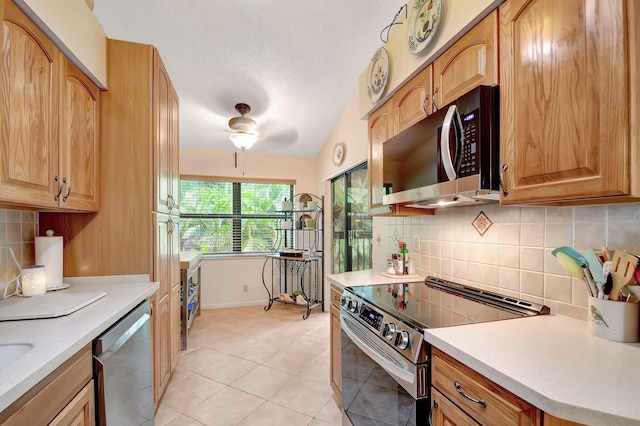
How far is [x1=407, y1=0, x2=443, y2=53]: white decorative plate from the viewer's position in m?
1.39

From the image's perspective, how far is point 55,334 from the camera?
3.16ft

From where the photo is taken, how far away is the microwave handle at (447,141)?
1179 millimetres

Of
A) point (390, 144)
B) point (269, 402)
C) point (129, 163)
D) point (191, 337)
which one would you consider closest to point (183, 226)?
point (191, 337)

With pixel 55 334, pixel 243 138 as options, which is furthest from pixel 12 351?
pixel 243 138

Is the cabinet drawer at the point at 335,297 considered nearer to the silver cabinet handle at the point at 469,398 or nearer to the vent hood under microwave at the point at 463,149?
the vent hood under microwave at the point at 463,149

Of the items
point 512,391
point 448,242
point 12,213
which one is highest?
point 12,213

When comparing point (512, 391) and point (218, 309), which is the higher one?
point (512, 391)

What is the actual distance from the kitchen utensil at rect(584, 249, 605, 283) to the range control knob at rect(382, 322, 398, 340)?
688 millimetres

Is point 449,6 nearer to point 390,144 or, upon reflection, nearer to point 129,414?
point 390,144

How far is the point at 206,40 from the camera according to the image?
2307 millimetres

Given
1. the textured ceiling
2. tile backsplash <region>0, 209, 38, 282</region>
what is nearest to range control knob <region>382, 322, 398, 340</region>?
tile backsplash <region>0, 209, 38, 282</region>

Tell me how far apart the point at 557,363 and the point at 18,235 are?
2.38 m

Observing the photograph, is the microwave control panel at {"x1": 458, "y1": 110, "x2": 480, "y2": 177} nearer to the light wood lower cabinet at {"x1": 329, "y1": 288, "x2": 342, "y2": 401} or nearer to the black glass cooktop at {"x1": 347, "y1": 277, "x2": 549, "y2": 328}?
the black glass cooktop at {"x1": 347, "y1": 277, "x2": 549, "y2": 328}

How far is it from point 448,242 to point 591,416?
4.06 feet
